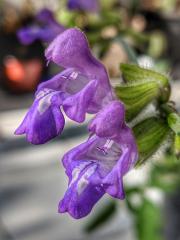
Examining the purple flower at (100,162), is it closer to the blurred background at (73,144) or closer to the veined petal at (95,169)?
the veined petal at (95,169)

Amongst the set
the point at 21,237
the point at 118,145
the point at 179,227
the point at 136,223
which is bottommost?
the point at 21,237

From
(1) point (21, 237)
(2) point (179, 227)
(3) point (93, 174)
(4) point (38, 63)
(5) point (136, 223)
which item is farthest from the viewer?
(4) point (38, 63)

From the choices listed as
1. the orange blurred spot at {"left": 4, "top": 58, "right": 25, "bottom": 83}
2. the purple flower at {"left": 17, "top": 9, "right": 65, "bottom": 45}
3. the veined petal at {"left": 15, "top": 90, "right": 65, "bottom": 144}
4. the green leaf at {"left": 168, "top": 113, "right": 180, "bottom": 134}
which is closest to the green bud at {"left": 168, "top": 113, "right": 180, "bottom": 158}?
the green leaf at {"left": 168, "top": 113, "right": 180, "bottom": 134}

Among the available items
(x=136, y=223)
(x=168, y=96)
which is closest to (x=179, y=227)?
(x=136, y=223)

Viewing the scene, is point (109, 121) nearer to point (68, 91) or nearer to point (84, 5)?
point (68, 91)

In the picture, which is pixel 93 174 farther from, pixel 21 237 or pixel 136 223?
pixel 21 237

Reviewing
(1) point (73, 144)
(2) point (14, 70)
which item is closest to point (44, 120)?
(1) point (73, 144)
